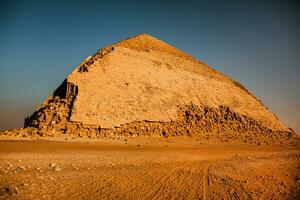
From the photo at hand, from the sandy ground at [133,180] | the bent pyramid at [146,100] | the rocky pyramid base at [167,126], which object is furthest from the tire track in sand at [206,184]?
the bent pyramid at [146,100]

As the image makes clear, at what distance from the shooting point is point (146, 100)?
2188cm

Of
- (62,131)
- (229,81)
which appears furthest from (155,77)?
(229,81)

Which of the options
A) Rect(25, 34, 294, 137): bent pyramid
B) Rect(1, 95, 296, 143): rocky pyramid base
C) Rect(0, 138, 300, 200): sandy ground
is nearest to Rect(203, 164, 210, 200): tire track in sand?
Rect(0, 138, 300, 200): sandy ground

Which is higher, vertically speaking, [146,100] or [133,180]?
[146,100]

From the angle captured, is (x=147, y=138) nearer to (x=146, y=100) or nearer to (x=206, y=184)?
(x=146, y=100)

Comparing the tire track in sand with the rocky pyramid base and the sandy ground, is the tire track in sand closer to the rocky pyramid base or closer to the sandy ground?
the sandy ground

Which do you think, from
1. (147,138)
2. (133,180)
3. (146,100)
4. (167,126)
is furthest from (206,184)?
(146,100)

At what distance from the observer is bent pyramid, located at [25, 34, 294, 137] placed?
1831 cm

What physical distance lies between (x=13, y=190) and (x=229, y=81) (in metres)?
33.0

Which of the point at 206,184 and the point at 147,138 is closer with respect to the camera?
the point at 206,184

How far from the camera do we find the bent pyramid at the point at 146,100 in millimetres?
18312

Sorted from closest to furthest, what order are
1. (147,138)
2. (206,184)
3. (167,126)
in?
(206,184) → (147,138) → (167,126)

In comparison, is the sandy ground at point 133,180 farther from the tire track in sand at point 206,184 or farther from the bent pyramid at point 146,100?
the bent pyramid at point 146,100

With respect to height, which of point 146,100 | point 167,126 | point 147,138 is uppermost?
point 146,100
